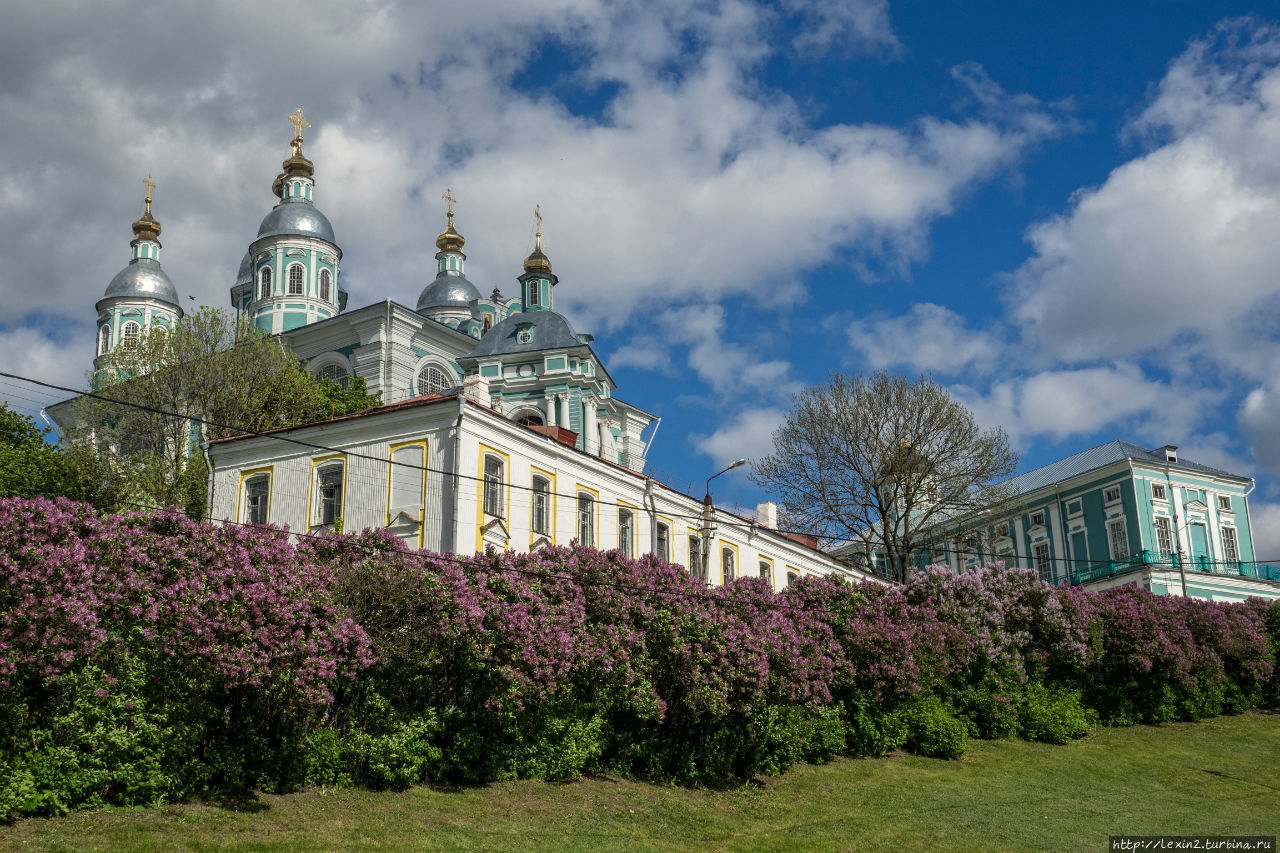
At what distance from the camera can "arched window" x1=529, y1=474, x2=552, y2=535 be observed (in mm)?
32406

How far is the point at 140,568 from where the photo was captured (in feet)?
61.2

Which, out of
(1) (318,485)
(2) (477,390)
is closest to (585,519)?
(2) (477,390)

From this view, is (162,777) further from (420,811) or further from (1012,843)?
(1012,843)

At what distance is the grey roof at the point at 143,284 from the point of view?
234 feet

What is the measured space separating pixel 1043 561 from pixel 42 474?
46.0 meters

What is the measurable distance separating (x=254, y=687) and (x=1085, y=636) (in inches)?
1015

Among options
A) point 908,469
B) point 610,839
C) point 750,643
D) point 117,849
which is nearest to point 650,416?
point 908,469

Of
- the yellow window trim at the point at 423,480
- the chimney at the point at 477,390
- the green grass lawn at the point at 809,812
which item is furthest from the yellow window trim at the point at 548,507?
the green grass lawn at the point at 809,812

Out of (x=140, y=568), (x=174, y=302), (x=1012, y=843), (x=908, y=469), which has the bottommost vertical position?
(x=1012, y=843)

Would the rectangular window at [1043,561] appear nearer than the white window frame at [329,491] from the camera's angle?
No

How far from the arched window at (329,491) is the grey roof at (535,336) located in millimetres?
20529

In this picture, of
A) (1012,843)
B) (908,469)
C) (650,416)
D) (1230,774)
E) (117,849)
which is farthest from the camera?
(650,416)

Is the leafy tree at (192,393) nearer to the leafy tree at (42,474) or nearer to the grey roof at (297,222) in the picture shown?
the leafy tree at (42,474)

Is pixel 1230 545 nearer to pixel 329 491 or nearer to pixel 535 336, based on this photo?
pixel 535 336
